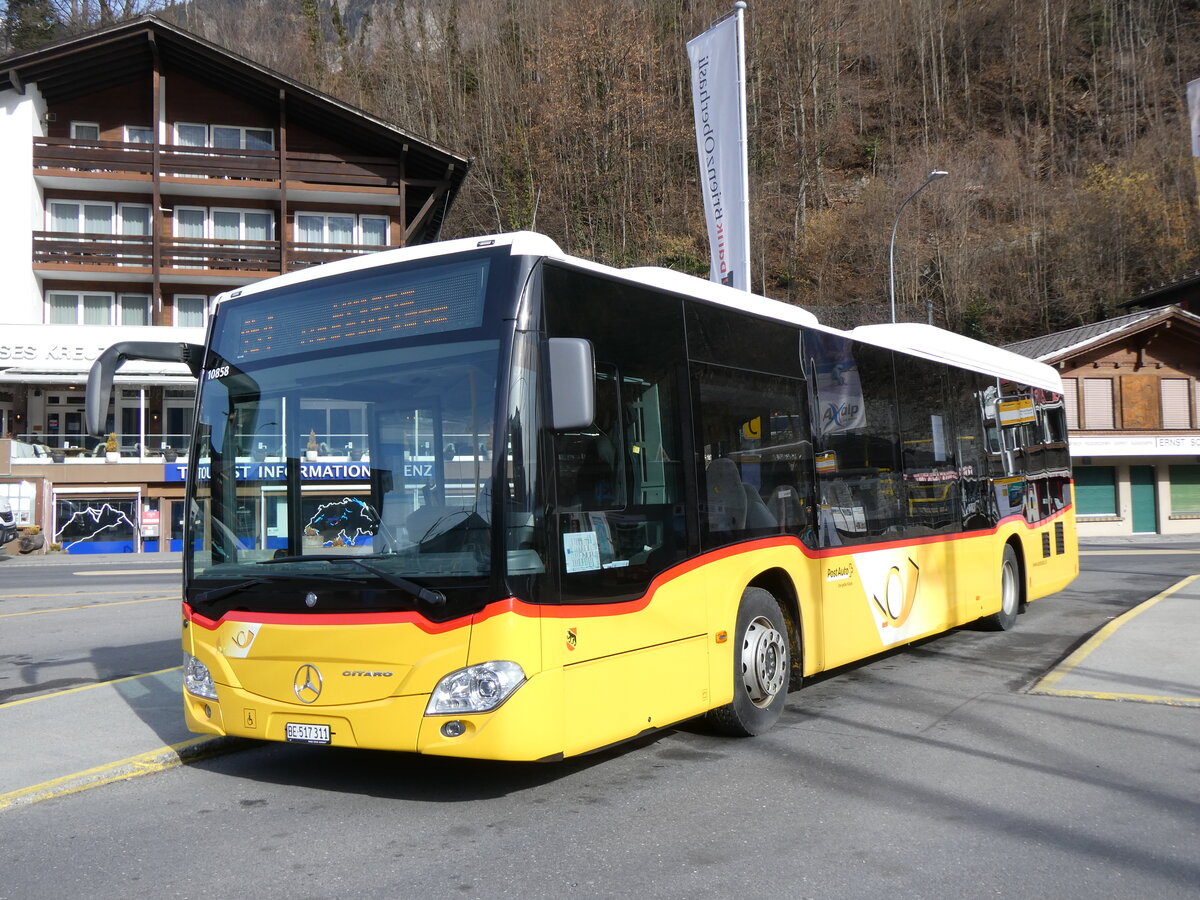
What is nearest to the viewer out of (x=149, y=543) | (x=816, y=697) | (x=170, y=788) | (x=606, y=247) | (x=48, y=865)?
(x=48, y=865)

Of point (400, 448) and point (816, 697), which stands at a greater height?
point (400, 448)

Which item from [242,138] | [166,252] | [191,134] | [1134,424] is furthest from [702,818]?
[1134,424]

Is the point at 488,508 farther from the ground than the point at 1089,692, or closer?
farther from the ground

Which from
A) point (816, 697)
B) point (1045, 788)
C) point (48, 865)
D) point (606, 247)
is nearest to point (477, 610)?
point (48, 865)

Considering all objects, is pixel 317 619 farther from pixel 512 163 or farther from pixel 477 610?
pixel 512 163

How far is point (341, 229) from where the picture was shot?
133 feet

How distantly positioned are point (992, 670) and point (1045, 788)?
13.0ft

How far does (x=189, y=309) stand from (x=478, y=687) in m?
38.5

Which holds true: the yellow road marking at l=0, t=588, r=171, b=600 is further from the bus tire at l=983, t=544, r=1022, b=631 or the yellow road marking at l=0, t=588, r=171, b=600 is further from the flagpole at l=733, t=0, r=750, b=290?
the bus tire at l=983, t=544, r=1022, b=631

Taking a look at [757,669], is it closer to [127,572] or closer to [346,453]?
[346,453]

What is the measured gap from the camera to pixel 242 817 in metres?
5.38

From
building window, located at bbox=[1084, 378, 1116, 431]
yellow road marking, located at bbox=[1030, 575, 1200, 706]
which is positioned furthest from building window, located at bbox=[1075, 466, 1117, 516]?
yellow road marking, located at bbox=[1030, 575, 1200, 706]

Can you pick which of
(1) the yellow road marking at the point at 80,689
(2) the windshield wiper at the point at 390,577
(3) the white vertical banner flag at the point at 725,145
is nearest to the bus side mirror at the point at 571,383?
(2) the windshield wiper at the point at 390,577

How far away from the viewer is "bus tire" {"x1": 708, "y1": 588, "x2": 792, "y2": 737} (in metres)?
6.75
